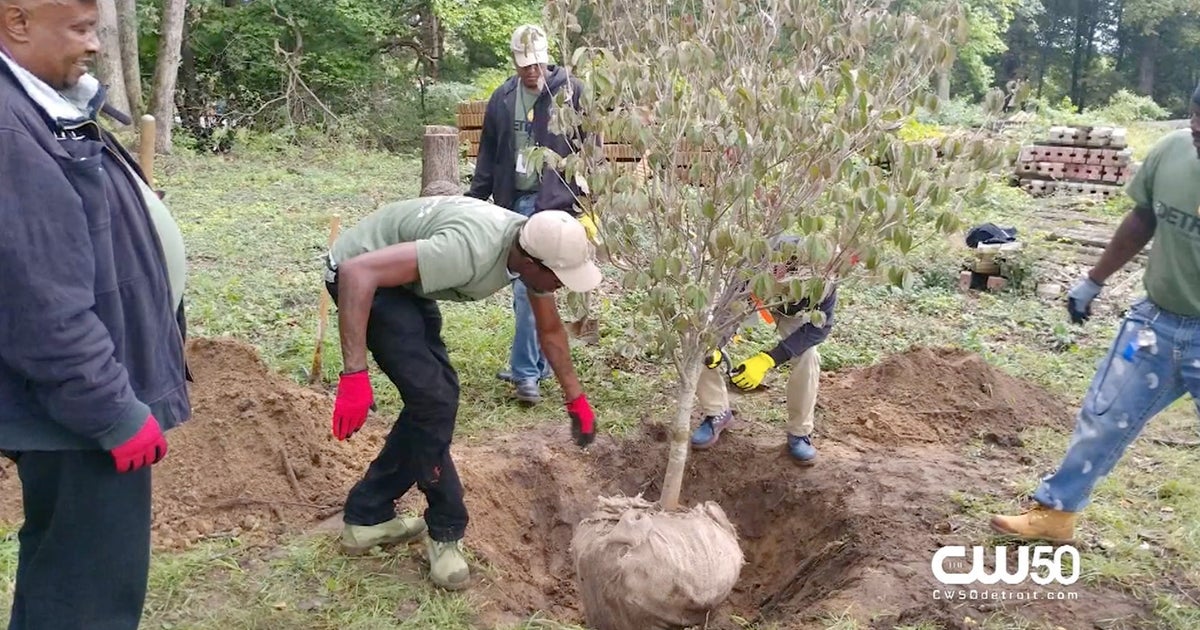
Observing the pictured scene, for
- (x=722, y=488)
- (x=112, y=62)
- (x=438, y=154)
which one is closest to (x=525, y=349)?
(x=722, y=488)

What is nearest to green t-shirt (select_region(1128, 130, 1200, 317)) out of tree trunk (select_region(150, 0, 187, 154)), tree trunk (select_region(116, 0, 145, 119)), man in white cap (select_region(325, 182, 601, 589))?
man in white cap (select_region(325, 182, 601, 589))

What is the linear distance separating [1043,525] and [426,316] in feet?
8.05

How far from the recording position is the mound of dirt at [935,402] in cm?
503

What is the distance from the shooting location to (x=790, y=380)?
457 centimetres

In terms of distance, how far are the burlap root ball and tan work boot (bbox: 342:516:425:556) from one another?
66 cm

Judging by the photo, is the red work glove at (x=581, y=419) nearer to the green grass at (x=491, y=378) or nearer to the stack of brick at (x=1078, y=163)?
the green grass at (x=491, y=378)

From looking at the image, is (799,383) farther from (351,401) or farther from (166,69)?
(166,69)

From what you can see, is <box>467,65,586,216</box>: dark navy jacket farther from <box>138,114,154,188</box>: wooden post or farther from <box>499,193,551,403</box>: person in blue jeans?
<box>138,114,154,188</box>: wooden post

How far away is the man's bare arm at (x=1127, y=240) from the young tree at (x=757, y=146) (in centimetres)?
86

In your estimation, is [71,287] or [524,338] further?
[524,338]

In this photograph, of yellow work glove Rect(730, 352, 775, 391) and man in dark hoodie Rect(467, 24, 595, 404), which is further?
man in dark hoodie Rect(467, 24, 595, 404)

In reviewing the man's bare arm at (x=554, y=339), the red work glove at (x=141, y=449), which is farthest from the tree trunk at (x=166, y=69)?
the red work glove at (x=141, y=449)

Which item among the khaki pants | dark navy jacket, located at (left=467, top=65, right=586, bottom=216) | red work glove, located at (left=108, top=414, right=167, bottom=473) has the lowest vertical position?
the khaki pants

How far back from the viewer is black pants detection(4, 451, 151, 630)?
2209mm
